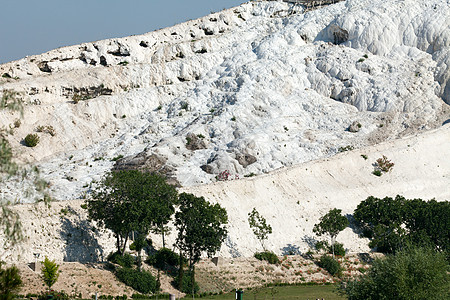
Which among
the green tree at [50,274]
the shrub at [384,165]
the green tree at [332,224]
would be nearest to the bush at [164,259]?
the green tree at [50,274]

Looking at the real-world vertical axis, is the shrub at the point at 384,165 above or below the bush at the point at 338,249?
above

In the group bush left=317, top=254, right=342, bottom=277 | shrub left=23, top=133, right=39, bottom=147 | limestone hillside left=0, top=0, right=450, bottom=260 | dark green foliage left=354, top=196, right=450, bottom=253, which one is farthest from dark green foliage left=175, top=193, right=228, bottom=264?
shrub left=23, top=133, right=39, bottom=147

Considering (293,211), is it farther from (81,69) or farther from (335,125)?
(81,69)

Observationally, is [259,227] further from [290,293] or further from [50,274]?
[50,274]

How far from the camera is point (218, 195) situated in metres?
48.8

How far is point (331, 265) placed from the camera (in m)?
44.7

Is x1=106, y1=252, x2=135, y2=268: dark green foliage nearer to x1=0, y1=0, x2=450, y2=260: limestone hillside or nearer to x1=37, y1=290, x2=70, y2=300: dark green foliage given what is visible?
x1=37, y1=290, x2=70, y2=300: dark green foliage

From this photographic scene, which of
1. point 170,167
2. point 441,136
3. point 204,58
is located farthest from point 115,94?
point 441,136

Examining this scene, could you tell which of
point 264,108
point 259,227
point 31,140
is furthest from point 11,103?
point 264,108

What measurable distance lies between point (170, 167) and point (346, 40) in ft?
103

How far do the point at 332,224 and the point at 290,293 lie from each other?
9.12 m

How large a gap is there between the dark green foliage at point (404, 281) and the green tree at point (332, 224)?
1566 cm

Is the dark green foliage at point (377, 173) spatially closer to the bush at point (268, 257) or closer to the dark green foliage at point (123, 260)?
the bush at point (268, 257)

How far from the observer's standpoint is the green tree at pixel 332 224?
4638 cm
